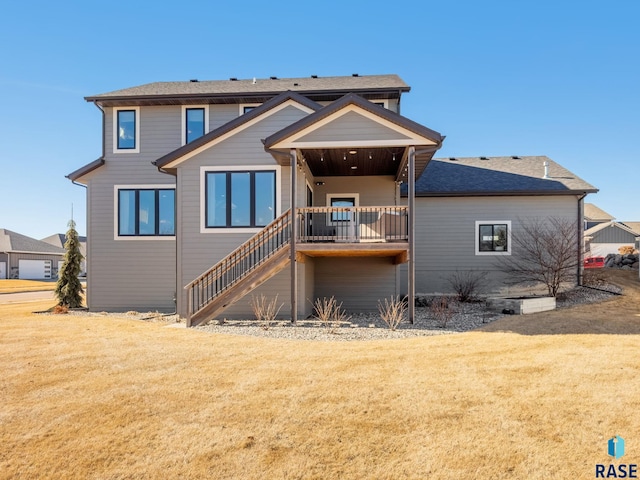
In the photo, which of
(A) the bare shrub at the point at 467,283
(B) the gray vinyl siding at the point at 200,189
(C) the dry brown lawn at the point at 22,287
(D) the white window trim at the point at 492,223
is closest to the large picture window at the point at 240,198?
(B) the gray vinyl siding at the point at 200,189

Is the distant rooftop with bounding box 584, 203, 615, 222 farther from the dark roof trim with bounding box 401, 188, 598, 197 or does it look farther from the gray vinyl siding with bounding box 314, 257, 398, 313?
the gray vinyl siding with bounding box 314, 257, 398, 313

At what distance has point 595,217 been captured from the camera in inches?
1729

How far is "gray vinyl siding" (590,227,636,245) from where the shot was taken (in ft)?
118

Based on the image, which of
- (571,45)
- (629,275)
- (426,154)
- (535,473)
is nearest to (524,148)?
(571,45)

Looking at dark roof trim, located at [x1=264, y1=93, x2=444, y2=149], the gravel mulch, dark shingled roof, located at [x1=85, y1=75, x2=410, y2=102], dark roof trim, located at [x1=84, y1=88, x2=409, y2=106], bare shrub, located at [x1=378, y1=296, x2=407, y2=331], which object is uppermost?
dark shingled roof, located at [x1=85, y1=75, x2=410, y2=102]

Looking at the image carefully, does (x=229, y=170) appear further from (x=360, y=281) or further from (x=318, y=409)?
(x=318, y=409)

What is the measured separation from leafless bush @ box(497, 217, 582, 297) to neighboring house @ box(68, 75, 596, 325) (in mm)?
427

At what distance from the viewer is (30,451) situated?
3.80 metres

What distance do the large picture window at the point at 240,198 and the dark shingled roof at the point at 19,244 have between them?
130ft

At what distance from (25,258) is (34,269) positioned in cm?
173

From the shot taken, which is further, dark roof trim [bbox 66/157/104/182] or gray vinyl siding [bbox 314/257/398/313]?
dark roof trim [bbox 66/157/104/182]

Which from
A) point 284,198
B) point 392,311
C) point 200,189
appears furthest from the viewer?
point 200,189

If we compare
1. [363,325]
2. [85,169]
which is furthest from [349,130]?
[85,169]

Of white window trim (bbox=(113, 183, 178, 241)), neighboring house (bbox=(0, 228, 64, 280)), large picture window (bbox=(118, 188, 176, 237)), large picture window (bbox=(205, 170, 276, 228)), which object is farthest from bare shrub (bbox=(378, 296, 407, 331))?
neighboring house (bbox=(0, 228, 64, 280))
